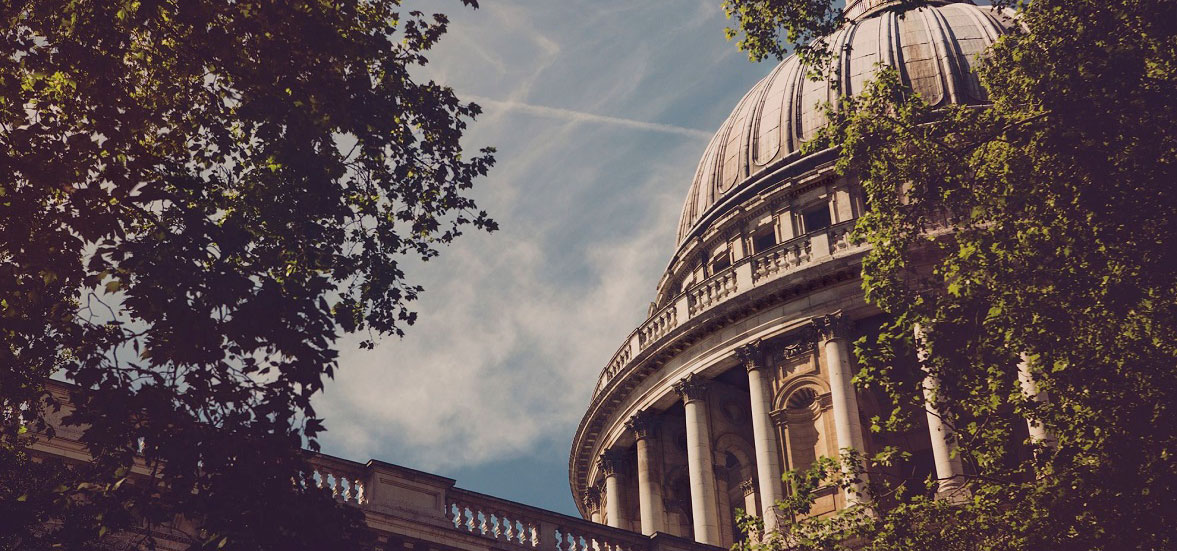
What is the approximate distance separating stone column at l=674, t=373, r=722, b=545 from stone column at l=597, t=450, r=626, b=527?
10.1 ft

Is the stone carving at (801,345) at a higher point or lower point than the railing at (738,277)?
lower

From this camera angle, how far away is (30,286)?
13008 mm

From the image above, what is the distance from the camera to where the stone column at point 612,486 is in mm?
38844

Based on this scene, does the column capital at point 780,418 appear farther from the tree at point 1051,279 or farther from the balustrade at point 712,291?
the tree at point 1051,279

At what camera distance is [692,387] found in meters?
36.1

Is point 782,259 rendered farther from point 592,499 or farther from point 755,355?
point 592,499

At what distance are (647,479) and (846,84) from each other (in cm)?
1345

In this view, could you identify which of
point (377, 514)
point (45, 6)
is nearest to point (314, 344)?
point (45, 6)

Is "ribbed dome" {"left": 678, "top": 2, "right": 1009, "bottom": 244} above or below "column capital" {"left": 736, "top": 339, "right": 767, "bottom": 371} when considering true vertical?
above

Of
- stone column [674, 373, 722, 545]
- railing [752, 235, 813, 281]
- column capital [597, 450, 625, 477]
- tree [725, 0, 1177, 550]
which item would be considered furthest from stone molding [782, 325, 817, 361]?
tree [725, 0, 1177, 550]

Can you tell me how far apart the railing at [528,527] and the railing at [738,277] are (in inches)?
491

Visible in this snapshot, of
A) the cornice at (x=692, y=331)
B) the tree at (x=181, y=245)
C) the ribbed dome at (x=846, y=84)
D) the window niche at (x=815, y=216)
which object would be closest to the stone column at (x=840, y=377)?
the cornice at (x=692, y=331)

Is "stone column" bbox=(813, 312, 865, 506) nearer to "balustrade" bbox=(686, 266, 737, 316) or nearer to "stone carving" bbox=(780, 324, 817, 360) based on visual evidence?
"stone carving" bbox=(780, 324, 817, 360)

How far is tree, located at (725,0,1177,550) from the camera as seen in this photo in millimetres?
15516
